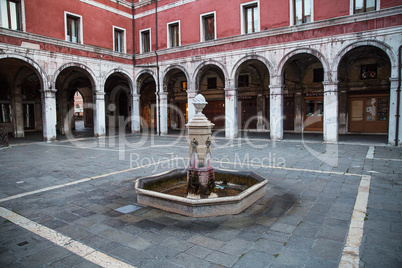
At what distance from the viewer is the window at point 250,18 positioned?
13.8m

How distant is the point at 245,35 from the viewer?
13.8 meters

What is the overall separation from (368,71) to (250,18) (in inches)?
294

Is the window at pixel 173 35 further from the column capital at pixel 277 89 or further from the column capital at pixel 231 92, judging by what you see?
the column capital at pixel 277 89

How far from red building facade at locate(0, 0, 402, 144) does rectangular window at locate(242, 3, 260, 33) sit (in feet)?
0.17

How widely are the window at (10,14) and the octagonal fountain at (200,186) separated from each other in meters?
12.1

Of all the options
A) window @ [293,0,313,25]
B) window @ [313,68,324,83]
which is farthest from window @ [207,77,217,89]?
window @ [293,0,313,25]

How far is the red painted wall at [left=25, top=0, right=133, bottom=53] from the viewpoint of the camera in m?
13.1

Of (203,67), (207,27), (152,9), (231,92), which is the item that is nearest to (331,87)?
(231,92)

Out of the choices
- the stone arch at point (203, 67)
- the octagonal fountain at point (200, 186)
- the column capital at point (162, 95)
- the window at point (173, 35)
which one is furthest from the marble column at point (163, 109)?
the octagonal fountain at point (200, 186)

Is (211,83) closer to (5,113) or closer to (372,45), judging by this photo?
(372,45)

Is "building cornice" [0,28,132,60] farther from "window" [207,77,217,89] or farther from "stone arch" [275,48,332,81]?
"stone arch" [275,48,332,81]

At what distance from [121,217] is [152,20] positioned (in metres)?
16.0

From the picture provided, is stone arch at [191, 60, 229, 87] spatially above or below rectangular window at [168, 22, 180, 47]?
below

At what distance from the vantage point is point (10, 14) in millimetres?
12547
